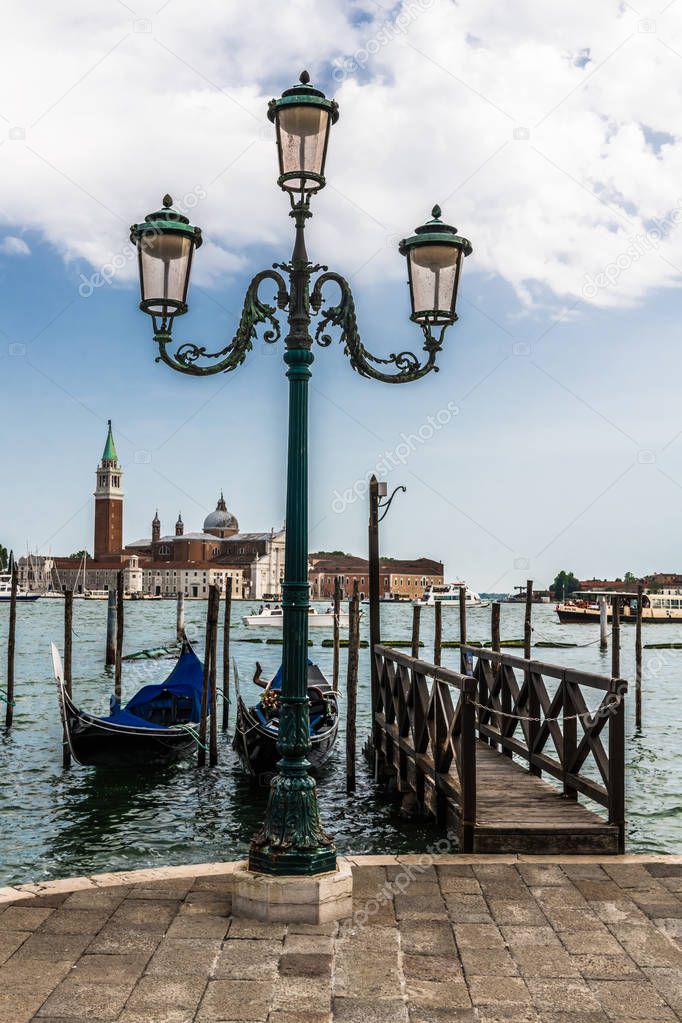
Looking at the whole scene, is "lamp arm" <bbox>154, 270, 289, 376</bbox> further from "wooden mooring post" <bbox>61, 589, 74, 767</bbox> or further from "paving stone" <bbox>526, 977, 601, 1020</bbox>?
"wooden mooring post" <bbox>61, 589, 74, 767</bbox>

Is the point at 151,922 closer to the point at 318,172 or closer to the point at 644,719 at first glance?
the point at 318,172

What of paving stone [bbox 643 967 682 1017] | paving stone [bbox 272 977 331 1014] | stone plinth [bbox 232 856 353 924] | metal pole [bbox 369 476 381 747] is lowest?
paving stone [bbox 643 967 682 1017]

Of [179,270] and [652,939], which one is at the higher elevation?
[179,270]

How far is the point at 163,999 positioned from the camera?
349cm

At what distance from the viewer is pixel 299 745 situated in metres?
4.75

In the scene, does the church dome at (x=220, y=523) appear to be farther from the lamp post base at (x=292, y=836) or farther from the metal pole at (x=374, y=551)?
the lamp post base at (x=292, y=836)

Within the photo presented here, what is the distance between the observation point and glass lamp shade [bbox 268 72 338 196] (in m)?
4.64

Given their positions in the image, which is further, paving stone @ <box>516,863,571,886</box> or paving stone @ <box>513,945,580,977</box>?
paving stone @ <box>516,863,571,886</box>

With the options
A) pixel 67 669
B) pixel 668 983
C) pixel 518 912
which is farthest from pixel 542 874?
pixel 67 669

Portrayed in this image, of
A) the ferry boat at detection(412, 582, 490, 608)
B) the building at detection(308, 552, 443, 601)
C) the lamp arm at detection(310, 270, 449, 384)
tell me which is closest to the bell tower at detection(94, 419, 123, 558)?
the building at detection(308, 552, 443, 601)

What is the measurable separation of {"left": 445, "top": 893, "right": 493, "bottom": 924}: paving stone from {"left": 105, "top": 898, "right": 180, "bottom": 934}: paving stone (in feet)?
4.08

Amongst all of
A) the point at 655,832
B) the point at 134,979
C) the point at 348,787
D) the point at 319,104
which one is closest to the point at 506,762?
the point at 655,832

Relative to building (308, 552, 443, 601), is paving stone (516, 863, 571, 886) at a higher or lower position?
lower

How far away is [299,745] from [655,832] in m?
6.18
